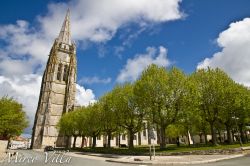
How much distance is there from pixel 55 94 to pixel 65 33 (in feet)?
112

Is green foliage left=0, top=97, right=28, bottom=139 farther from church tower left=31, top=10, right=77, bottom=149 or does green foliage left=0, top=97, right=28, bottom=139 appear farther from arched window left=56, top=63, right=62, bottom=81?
arched window left=56, top=63, right=62, bottom=81

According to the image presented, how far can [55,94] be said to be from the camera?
9675 centimetres

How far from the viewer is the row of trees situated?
36125 millimetres

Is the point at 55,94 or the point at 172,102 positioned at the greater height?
the point at 55,94

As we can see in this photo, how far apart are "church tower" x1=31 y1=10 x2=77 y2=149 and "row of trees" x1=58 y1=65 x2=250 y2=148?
42.8 meters

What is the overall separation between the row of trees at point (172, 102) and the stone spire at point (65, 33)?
69287mm

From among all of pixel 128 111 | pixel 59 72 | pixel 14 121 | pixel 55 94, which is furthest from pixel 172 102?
pixel 59 72

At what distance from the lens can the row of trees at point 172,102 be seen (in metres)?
36.1

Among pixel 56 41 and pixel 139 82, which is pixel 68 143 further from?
pixel 139 82

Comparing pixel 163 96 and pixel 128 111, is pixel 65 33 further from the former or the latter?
pixel 163 96

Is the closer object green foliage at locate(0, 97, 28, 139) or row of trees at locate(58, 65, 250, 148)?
row of trees at locate(58, 65, 250, 148)

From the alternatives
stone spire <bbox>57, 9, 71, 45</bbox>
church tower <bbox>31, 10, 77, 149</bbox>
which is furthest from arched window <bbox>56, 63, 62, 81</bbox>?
stone spire <bbox>57, 9, 71, 45</bbox>

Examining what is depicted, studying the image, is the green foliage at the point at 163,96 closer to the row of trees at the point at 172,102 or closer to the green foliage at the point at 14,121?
the row of trees at the point at 172,102

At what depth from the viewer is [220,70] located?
141 ft
